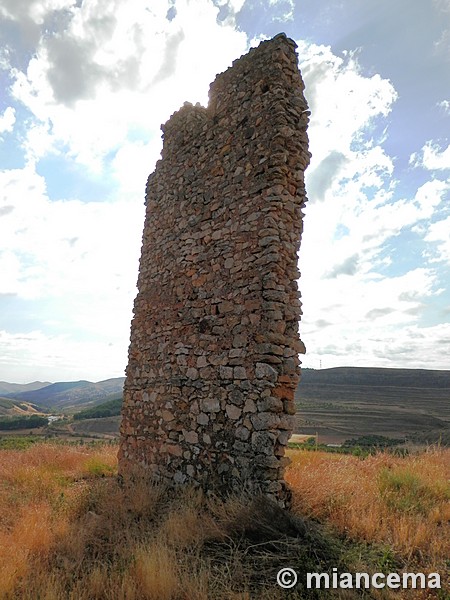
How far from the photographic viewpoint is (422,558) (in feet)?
11.1

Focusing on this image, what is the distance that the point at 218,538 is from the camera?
3934 mm

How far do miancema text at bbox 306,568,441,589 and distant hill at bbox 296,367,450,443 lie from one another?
18122 mm

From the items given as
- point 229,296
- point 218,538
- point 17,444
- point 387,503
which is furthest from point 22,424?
point 387,503

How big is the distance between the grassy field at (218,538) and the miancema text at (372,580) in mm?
87

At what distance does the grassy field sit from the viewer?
3.08 meters

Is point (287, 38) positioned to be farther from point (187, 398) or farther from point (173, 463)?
point (173, 463)

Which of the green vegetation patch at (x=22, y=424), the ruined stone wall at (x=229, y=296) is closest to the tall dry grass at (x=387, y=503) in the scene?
the ruined stone wall at (x=229, y=296)

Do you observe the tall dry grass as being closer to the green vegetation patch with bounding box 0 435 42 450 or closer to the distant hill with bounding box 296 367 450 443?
the green vegetation patch with bounding box 0 435 42 450

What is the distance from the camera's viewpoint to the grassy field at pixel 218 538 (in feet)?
10.1

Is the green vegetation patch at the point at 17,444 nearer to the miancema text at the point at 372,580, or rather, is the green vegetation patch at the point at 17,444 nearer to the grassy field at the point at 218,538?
the grassy field at the point at 218,538

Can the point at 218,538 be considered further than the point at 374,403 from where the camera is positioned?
No

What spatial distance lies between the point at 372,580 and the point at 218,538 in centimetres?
152

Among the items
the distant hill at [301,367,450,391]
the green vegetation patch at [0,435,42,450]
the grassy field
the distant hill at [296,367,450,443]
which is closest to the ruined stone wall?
the grassy field

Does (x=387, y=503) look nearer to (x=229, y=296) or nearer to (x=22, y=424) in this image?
(x=229, y=296)
